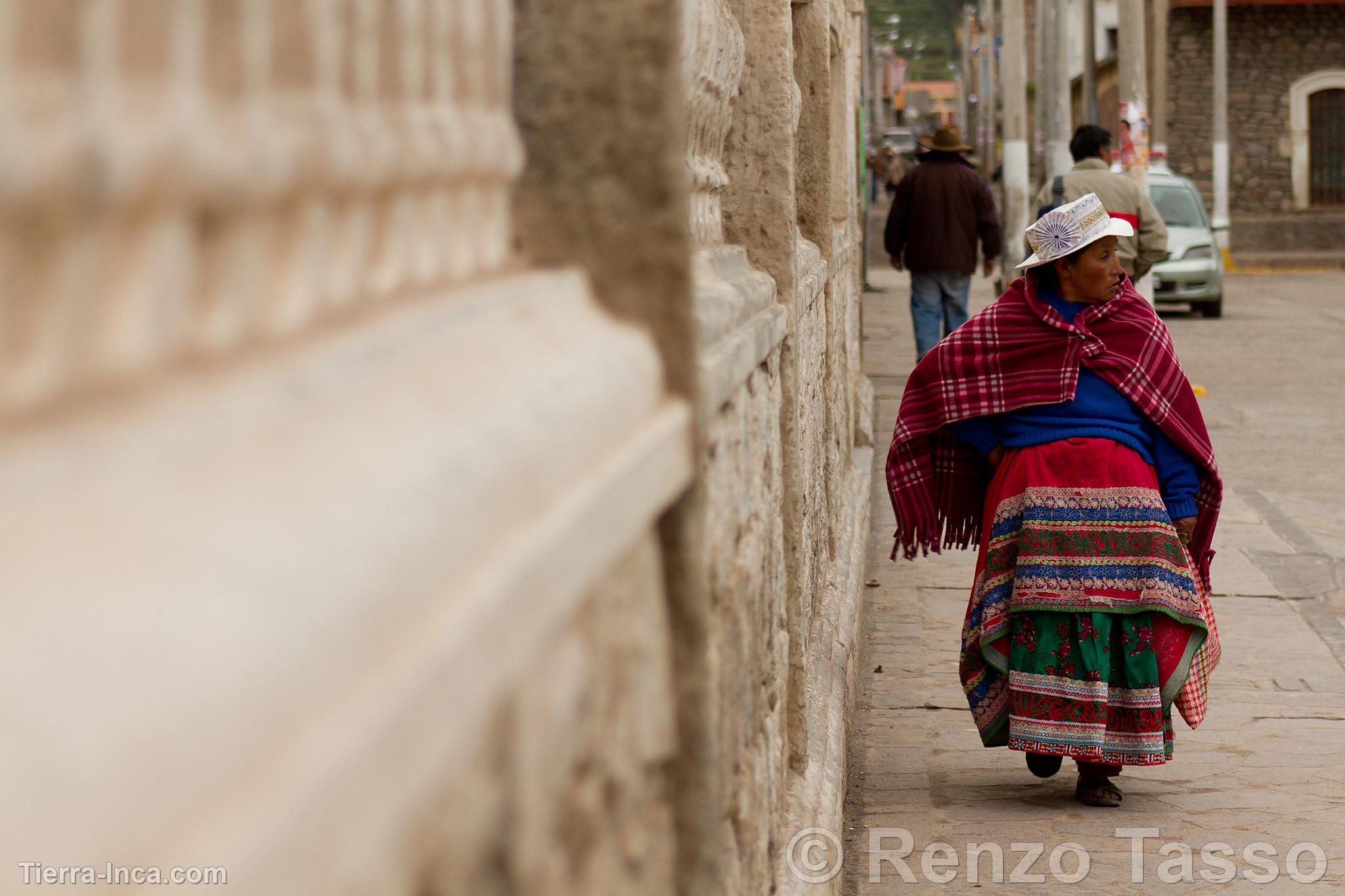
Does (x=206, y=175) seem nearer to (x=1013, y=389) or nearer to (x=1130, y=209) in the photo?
(x=1013, y=389)

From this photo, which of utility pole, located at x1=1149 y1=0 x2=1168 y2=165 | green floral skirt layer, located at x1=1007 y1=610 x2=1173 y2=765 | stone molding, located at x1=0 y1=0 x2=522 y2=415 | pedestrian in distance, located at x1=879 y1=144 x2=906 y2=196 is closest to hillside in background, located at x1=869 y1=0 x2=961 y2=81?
pedestrian in distance, located at x1=879 y1=144 x2=906 y2=196

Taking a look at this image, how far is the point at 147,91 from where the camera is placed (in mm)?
975

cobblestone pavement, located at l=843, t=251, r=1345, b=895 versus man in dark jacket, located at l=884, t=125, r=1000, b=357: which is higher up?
man in dark jacket, located at l=884, t=125, r=1000, b=357

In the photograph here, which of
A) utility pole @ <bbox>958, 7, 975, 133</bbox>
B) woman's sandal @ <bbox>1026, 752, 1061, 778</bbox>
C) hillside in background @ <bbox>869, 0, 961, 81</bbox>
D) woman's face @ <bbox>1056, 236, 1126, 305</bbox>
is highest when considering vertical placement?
hillside in background @ <bbox>869, 0, 961, 81</bbox>

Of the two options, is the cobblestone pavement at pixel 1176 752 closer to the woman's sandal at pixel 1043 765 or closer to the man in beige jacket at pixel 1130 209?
the woman's sandal at pixel 1043 765

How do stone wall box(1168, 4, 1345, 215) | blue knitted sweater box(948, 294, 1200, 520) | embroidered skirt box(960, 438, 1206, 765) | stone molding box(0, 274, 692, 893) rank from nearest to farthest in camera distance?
stone molding box(0, 274, 692, 893)
embroidered skirt box(960, 438, 1206, 765)
blue knitted sweater box(948, 294, 1200, 520)
stone wall box(1168, 4, 1345, 215)

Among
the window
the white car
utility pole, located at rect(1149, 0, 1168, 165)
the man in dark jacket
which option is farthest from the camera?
the window

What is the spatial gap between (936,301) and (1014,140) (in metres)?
7.62

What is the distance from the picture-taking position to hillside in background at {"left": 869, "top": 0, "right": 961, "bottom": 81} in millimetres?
105562

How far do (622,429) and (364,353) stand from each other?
1.41 ft

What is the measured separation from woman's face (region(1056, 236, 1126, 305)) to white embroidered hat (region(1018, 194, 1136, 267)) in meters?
0.04

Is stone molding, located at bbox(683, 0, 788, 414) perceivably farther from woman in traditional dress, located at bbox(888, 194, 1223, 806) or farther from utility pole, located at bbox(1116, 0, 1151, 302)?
utility pole, located at bbox(1116, 0, 1151, 302)

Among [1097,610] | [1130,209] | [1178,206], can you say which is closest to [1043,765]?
[1097,610]

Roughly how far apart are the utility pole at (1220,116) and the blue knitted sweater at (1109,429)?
26623mm
